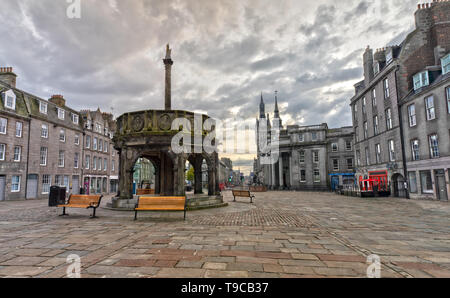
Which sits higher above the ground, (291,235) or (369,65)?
(369,65)

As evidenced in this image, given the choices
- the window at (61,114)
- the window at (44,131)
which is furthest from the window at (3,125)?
the window at (61,114)

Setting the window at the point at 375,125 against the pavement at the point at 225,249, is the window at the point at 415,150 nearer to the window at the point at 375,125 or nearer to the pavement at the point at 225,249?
the window at the point at 375,125

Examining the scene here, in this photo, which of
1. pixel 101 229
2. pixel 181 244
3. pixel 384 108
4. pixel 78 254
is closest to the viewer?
pixel 78 254

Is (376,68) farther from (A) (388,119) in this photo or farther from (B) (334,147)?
(B) (334,147)

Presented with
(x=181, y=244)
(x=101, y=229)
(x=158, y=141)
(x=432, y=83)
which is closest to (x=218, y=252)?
(x=181, y=244)

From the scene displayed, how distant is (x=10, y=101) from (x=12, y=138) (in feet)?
12.3

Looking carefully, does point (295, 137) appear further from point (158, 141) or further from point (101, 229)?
point (101, 229)

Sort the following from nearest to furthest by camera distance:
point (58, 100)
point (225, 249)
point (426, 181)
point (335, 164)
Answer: point (225, 249)
point (426, 181)
point (58, 100)
point (335, 164)

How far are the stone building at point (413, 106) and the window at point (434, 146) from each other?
0.07 metres

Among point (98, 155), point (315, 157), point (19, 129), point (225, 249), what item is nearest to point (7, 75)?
point (19, 129)

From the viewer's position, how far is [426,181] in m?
20.7

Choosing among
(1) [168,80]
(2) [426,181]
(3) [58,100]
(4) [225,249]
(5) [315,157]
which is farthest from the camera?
(5) [315,157]

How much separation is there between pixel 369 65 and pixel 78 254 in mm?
34782

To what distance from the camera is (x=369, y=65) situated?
96.7 ft
